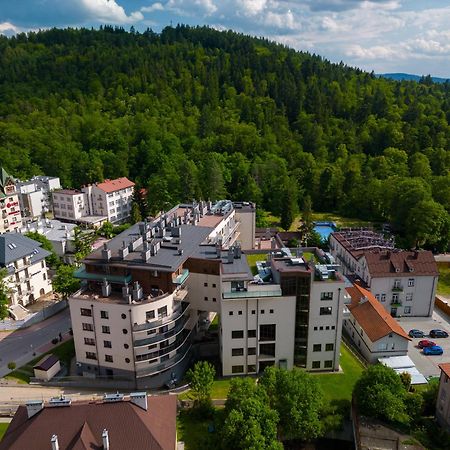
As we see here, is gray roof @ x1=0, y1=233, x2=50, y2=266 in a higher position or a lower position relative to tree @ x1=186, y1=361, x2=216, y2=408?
higher

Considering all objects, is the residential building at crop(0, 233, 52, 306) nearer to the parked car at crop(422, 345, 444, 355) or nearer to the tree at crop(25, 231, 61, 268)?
the tree at crop(25, 231, 61, 268)

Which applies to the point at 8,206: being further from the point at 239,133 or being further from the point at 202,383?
the point at 239,133

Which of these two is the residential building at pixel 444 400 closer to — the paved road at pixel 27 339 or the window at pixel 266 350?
the window at pixel 266 350

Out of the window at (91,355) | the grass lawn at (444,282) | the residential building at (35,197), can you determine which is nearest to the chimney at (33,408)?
the window at (91,355)

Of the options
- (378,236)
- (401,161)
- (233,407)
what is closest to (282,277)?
(233,407)

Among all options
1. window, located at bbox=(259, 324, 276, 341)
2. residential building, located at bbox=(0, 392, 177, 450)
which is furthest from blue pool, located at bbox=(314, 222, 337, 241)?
residential building, located at bbox=(0, 392, 177, 450)

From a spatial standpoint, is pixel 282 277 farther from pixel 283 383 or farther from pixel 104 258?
pixel 104 258
